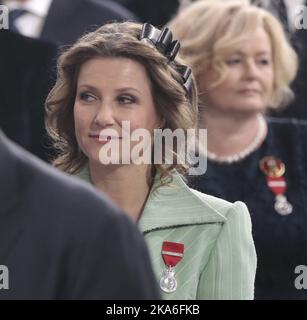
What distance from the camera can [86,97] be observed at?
167 cm

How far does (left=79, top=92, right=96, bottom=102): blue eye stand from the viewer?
1663 millimetres

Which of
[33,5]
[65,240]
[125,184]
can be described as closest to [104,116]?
[125,184]

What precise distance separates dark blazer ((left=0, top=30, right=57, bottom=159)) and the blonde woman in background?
33 cm

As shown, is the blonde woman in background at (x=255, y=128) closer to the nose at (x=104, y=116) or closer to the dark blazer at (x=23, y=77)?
the dark blazer at (x=23, y=77)

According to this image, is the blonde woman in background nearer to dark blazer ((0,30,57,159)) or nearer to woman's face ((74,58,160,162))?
dark blazer ((0,30,57,159))

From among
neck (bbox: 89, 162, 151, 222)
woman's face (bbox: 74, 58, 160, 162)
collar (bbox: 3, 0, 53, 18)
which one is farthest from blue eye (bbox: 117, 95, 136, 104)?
collar (bbox: 3, 0, 53, 18)

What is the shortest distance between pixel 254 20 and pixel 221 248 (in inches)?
33.0

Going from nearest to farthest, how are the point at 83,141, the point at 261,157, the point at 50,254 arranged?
the point at 50,254 < the point at 83,141 < the point at 261,157

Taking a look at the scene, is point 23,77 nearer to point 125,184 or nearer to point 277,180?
point 277,180

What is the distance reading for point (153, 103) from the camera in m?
1.74

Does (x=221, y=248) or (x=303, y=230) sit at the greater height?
(x=303, y=230)

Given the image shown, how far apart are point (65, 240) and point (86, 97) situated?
0.69 metres
